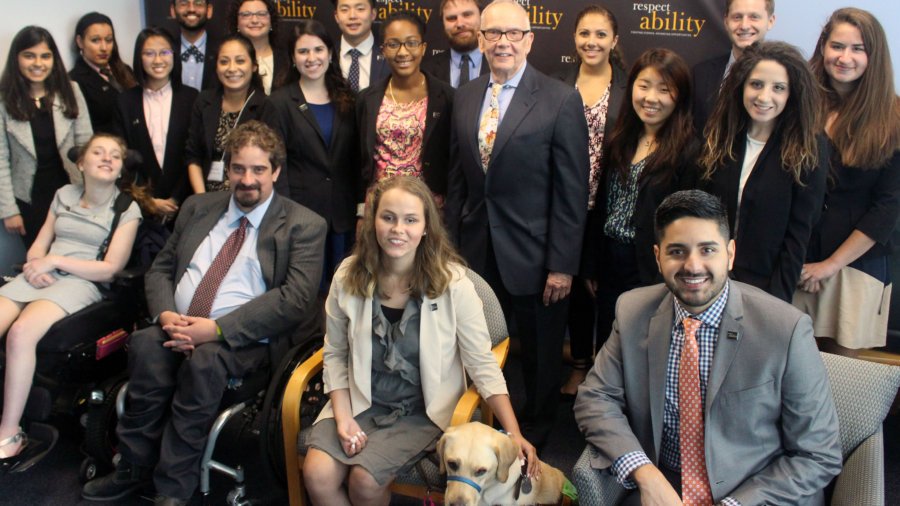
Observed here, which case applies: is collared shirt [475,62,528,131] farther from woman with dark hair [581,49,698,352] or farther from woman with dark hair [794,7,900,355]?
woman with dark hair [794,7,900,355]

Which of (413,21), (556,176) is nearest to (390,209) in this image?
(556,176)

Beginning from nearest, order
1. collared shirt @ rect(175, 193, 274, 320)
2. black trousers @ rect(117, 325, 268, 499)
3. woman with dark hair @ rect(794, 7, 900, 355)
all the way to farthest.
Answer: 1. black trousers @ rect(117, 325, 268, 499)
2. woman with dark hair @ rect(794, 7, 900, 355)
3. collared shirt @ rect(175, 193, 274, 320)

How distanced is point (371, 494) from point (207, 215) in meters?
1.35

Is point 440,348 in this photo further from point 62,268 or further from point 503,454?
point 62,268

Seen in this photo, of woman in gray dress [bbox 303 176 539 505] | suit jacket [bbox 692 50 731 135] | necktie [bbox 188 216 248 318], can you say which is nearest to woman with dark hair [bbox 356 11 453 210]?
necktie [bbox 188 216 248 318]

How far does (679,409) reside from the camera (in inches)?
80.8

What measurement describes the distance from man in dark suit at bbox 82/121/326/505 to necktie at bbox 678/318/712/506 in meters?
1.45

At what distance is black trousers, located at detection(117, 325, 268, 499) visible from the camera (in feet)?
8.82

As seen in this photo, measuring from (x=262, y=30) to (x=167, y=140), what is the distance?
0.73m

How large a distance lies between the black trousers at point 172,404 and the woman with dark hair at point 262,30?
1602 millimetres

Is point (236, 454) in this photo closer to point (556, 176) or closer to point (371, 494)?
point (371, 494)

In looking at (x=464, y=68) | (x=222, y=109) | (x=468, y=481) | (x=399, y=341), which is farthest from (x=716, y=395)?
(x=222, y=109)

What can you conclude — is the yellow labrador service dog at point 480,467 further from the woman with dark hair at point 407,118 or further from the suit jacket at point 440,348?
the woman with dark hair at point 407,118

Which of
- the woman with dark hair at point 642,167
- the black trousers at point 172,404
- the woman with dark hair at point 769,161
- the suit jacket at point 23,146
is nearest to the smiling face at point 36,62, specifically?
the suit jacket at point 23,146
